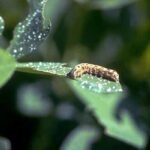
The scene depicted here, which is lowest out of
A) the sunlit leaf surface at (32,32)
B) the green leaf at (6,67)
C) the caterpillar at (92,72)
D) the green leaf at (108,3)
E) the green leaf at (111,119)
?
the green leaf at (111,119)

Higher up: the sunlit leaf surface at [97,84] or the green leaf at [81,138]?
the sunlit leaf surface at [97,84]

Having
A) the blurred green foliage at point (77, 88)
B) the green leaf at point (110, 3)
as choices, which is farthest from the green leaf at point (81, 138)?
the green leaf at point (110, 3)

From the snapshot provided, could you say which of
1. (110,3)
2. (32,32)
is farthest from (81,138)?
(32,32)

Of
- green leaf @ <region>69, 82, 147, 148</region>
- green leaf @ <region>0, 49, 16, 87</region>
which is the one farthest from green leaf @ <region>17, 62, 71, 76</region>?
green leaf @ <region>69, 82, 147, 148</region>

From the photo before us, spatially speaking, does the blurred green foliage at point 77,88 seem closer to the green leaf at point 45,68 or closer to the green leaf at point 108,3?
the green leaf at point 108,3

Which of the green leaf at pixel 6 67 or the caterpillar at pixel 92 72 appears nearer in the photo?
the green leaf at pixel 6 67

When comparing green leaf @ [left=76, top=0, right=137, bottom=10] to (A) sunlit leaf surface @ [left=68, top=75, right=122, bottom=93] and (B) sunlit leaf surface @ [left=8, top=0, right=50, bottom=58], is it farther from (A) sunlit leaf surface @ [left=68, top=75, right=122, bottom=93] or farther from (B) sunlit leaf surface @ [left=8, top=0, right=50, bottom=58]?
(A) sunlit leaf surface @ [left=68, top=75, right=122, bottom=93]

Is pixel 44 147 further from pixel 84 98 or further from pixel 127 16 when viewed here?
pixel 127 16

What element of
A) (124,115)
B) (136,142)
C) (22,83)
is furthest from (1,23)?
(22,83)

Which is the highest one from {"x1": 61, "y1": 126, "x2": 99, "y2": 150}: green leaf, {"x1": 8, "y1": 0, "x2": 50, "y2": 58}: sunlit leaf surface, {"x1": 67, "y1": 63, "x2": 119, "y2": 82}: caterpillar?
{"x1": 8, "y1": 0, "x2": 50, "y2": 58}: sunlit leaf surface
